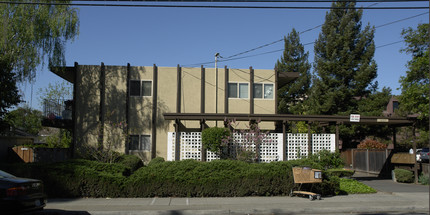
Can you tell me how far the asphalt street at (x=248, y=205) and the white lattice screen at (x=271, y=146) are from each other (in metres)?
4.32

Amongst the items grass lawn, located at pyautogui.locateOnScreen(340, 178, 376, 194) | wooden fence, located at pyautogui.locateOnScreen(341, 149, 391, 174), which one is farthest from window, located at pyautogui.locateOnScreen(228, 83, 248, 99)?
grass lawn, located at pyautogui.locateOnScreen(340, 178, 376, 194)

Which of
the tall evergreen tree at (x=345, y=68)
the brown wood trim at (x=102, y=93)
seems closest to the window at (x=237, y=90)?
the brown wood trim at (x=102, y=93)

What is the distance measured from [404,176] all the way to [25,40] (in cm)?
2145

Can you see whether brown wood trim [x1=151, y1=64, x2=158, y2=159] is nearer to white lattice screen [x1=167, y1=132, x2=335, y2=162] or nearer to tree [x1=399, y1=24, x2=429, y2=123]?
white lattice screen [x1=167, y1=132, x2=335, y2=162]

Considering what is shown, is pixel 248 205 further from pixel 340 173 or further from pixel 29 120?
pixel 29 120

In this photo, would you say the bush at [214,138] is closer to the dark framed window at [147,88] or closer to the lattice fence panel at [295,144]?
the lattice fence panel at [295,144]

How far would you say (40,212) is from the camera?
8.98m

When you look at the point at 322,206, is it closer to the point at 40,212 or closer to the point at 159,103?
the point at 40,212

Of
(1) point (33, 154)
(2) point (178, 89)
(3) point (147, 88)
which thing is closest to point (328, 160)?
(2) point (178, 89)

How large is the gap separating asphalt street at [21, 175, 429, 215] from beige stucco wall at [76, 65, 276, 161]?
327 inches

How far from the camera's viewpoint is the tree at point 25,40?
18.4 metres

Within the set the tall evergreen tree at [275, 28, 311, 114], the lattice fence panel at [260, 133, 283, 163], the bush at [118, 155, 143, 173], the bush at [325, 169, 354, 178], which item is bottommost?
the bush at [325, 169, 354, 178]

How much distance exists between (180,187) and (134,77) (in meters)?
9.88

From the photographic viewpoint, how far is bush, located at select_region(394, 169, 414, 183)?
1858cm
